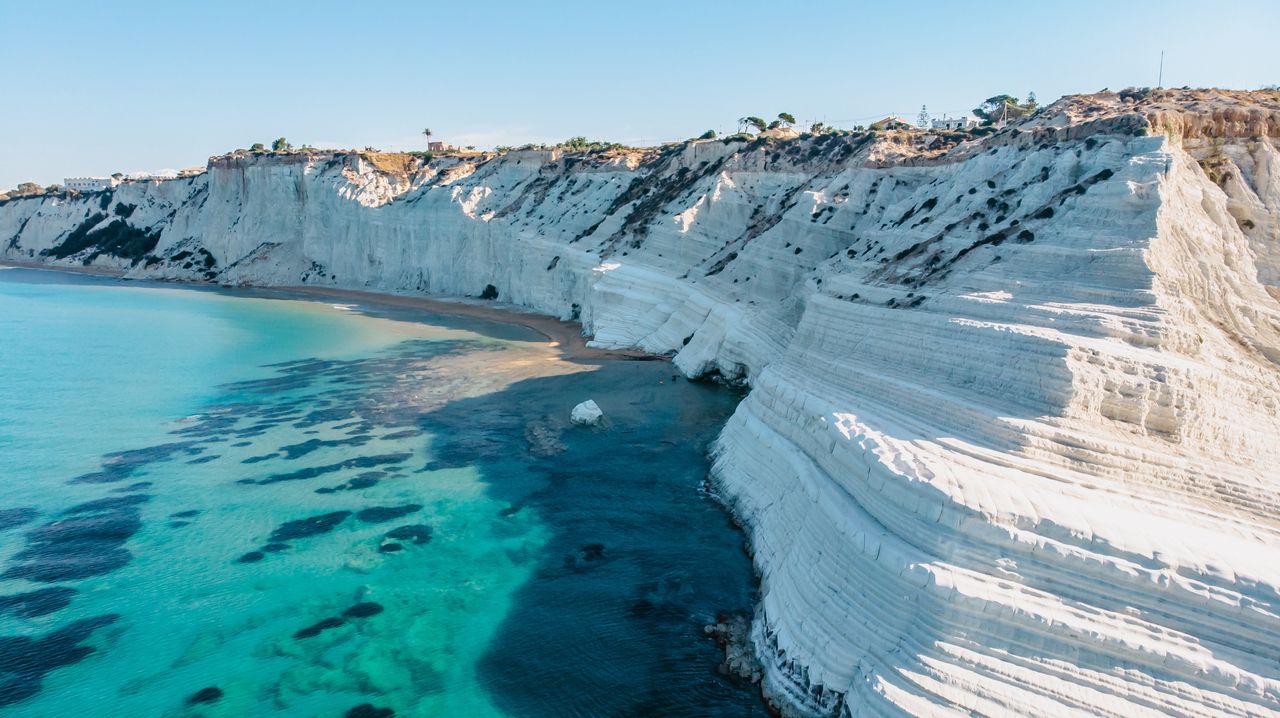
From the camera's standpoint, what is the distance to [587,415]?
31344 mm

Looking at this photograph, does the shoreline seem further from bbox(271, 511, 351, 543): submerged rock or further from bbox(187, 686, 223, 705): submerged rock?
bbox(187, 686, 223, 705): submerged rock

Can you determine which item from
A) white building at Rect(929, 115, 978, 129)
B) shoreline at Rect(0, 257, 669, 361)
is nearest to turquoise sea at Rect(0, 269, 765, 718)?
shoreline at Rect(0, 257, 669, 361)

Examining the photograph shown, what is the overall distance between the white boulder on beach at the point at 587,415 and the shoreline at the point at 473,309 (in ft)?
39.8

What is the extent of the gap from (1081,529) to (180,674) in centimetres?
1843

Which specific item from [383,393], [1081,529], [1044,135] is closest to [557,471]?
[383,393]

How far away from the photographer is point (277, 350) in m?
48.4

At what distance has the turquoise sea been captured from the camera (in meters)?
15.4

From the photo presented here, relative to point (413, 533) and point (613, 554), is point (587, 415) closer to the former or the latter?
point (413, 533)

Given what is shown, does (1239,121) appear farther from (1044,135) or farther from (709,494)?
(709,494)

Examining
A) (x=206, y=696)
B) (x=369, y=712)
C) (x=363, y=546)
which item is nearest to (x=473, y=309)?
(x=363, y=546)

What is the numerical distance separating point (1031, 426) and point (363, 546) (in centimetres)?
1792

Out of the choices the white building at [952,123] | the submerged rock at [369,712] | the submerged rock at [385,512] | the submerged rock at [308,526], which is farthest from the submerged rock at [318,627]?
the white building at [952,123]

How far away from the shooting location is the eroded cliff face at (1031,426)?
485 inches

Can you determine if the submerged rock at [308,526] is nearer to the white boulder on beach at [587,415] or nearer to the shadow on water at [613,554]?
the shadow on water at [613,554]
